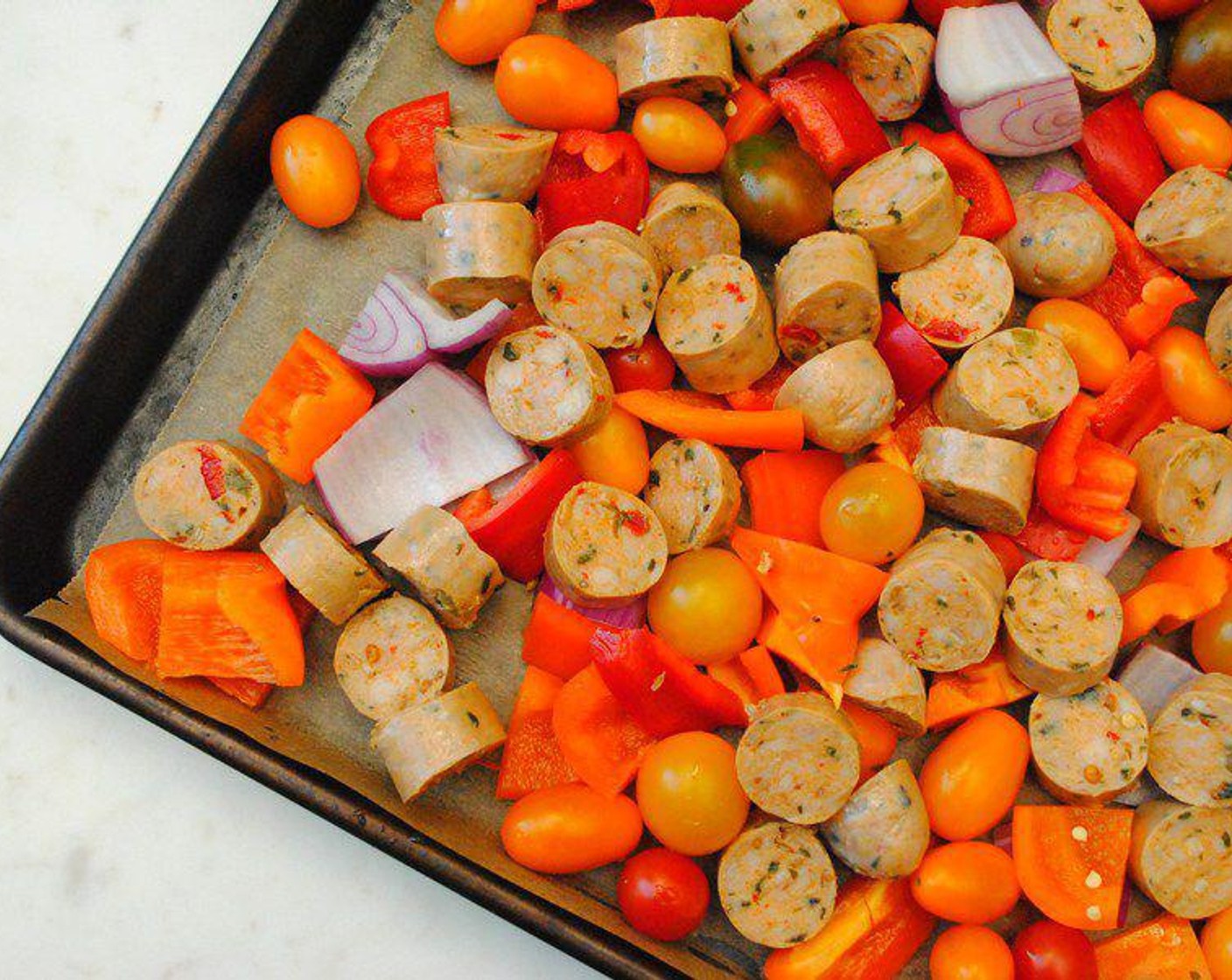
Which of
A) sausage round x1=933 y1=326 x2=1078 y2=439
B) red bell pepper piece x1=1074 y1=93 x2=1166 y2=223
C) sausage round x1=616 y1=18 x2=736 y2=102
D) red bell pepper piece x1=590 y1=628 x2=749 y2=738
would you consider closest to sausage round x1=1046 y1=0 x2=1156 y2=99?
red bell pepper piece x1=1074 y1=93 x2=1166 y2=223

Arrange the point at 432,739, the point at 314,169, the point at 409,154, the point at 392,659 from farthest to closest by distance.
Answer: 1. the point at 409,154
2. the point at 314,169
3. the point at 392,659
4. the point at 432,739

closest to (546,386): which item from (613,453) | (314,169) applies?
(613,453)

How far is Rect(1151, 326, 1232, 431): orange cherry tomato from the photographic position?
8.83 feet

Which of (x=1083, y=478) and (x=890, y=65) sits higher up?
(x=890, y=65)

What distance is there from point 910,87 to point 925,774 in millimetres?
1490

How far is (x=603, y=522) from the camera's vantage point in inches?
98.9

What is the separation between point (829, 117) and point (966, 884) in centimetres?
163

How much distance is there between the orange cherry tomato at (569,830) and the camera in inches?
96.0

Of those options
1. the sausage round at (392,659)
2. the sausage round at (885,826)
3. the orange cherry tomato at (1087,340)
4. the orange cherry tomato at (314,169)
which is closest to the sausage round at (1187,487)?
the orange cherry tomato at (1087,340)

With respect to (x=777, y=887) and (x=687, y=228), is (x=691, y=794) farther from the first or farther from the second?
(x=687, y=228)

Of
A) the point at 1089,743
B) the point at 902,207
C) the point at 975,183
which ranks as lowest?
the point at 1089,743

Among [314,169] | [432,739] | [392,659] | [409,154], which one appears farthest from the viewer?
[409,154]

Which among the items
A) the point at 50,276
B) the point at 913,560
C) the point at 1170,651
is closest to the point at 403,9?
the point at 50,276

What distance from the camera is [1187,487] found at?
263 cm
